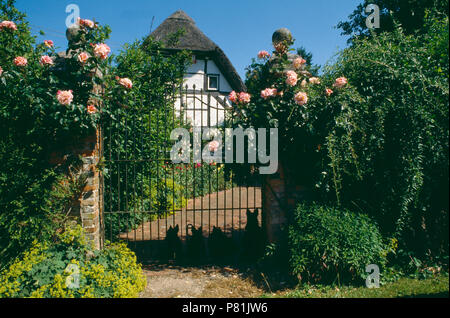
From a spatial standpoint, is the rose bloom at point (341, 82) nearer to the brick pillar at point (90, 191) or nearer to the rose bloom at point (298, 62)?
the rose bloom at point (298, 62)

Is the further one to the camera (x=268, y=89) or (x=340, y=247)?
(x=268, y=89)

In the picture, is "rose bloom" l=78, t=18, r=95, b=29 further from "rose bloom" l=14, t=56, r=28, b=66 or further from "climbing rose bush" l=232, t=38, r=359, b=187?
"climbing rose bush" l=232, t=38, r=359, b=187

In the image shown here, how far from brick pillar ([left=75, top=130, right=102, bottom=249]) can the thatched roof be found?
1207 cm

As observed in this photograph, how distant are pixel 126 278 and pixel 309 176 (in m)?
2.56

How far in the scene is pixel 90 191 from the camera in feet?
12.2

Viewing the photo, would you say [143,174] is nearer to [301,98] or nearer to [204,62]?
[301,98]

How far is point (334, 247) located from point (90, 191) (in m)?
3.02

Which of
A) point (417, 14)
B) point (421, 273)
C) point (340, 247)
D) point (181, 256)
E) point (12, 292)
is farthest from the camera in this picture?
point (417, 14)

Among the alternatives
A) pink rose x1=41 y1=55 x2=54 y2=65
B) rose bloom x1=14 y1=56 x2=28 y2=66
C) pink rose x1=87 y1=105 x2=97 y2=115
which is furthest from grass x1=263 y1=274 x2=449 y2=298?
rose bloom x1=14 y1=56 x2=28 y2=66

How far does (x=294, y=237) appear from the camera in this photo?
3.49m

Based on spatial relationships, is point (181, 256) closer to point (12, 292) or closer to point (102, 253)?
point (102, 253)

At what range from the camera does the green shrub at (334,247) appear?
3.28 metres

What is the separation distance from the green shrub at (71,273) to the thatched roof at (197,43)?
12.8 m
